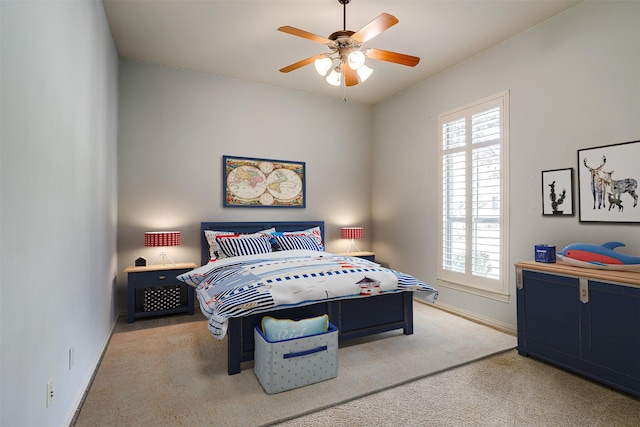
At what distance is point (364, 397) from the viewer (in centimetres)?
224

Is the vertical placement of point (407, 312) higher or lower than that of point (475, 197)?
lower

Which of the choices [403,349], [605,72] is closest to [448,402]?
[403,349]

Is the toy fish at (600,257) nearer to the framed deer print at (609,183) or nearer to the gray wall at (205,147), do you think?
the framed deer print at (609,183)

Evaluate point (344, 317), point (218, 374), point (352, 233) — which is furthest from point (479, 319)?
point (218, 374)

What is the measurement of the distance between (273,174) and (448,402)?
3541mm

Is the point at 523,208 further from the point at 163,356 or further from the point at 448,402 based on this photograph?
the point at 163,356

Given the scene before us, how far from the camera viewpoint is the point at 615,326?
229 centimetres

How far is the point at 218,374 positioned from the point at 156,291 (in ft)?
5.77

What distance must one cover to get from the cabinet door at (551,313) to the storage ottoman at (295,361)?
5.47ft

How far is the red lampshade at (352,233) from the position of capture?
511 centimetres

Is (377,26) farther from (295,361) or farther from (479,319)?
(479,319)

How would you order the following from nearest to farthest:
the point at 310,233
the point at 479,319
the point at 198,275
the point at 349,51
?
the point at 349,51 < the point at 198,275 < the point at 479,319 < the point at 310,233

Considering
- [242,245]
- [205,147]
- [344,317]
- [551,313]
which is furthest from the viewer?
[205,147]

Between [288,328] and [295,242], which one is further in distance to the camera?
[295,242]
